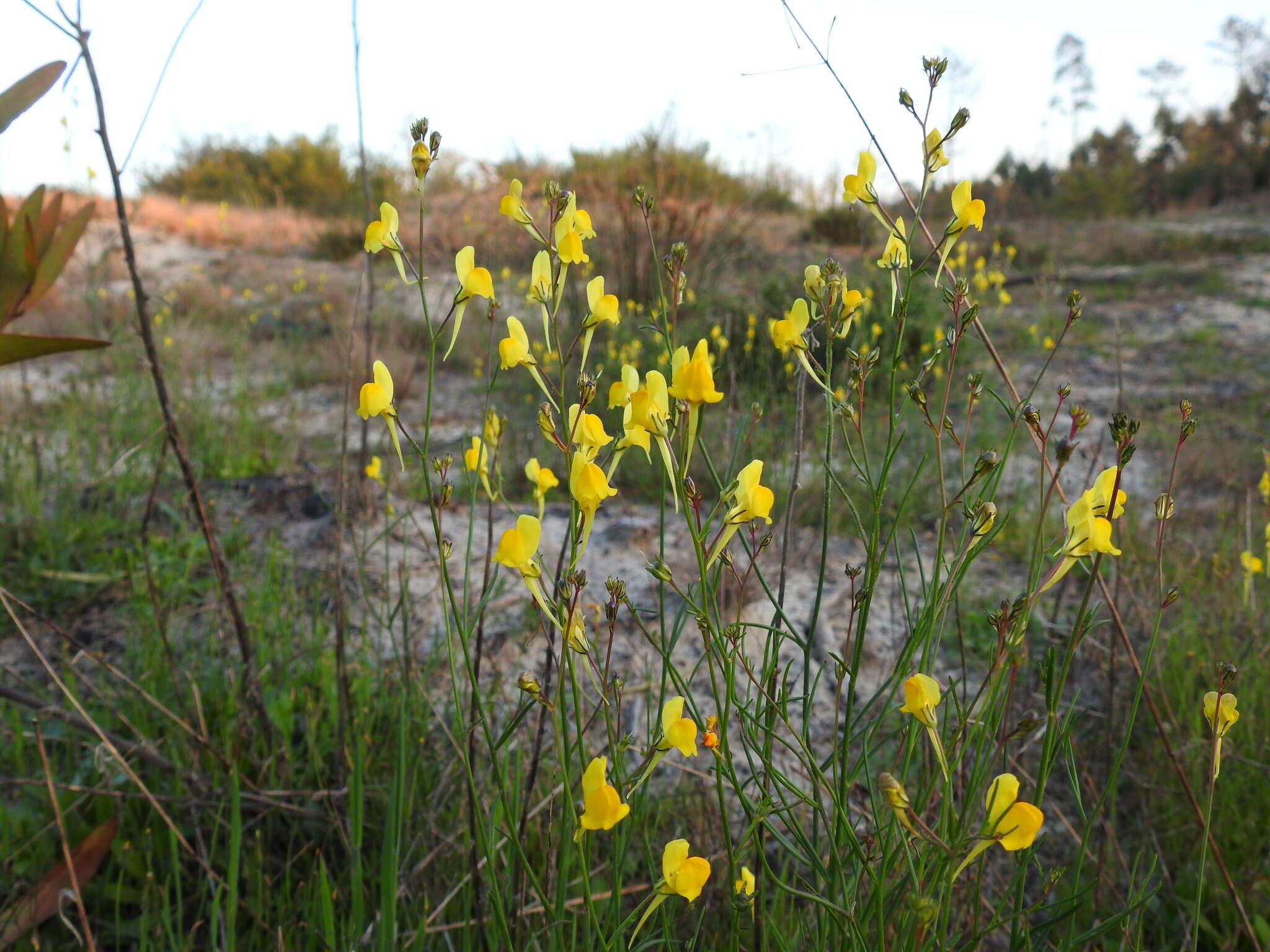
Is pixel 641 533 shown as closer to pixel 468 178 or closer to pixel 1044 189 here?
pixel 468 178

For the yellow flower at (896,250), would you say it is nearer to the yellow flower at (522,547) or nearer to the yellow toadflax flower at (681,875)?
the yellow flower at (522,547)

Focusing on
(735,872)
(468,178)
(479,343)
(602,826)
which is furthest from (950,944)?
(468,178)

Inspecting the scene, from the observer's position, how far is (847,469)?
9.73ft

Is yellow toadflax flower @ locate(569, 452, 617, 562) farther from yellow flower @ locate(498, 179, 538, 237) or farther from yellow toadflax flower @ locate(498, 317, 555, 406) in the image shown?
yellow flower @ locate(498, 179, 538, 237)

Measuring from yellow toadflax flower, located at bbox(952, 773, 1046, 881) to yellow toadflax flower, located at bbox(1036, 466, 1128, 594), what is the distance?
5.6 inches

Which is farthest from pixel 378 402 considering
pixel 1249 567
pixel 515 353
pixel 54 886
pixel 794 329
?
pixel 1249 567

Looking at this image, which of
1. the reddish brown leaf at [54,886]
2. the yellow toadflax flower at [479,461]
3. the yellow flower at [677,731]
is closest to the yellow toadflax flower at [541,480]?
the yellow toadflax flower at [479,461]

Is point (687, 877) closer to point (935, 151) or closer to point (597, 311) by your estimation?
point (597, 311)

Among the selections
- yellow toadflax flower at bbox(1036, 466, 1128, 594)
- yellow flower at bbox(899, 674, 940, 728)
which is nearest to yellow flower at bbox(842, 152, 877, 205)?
yellow toadflax flower at bbox(1036, 466, 1128, 594)

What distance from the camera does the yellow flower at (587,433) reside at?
0.70m

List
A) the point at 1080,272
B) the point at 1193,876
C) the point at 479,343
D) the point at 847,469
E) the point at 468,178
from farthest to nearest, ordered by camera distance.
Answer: the point at 468,178 → the point at 1080,272 → the point at 479,343 → the point at 847,469 → the point at 1193,876

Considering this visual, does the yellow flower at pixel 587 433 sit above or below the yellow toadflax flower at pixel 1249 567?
above

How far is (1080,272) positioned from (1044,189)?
13.2 meters

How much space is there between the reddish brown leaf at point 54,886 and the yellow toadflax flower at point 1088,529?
1.31 metres
